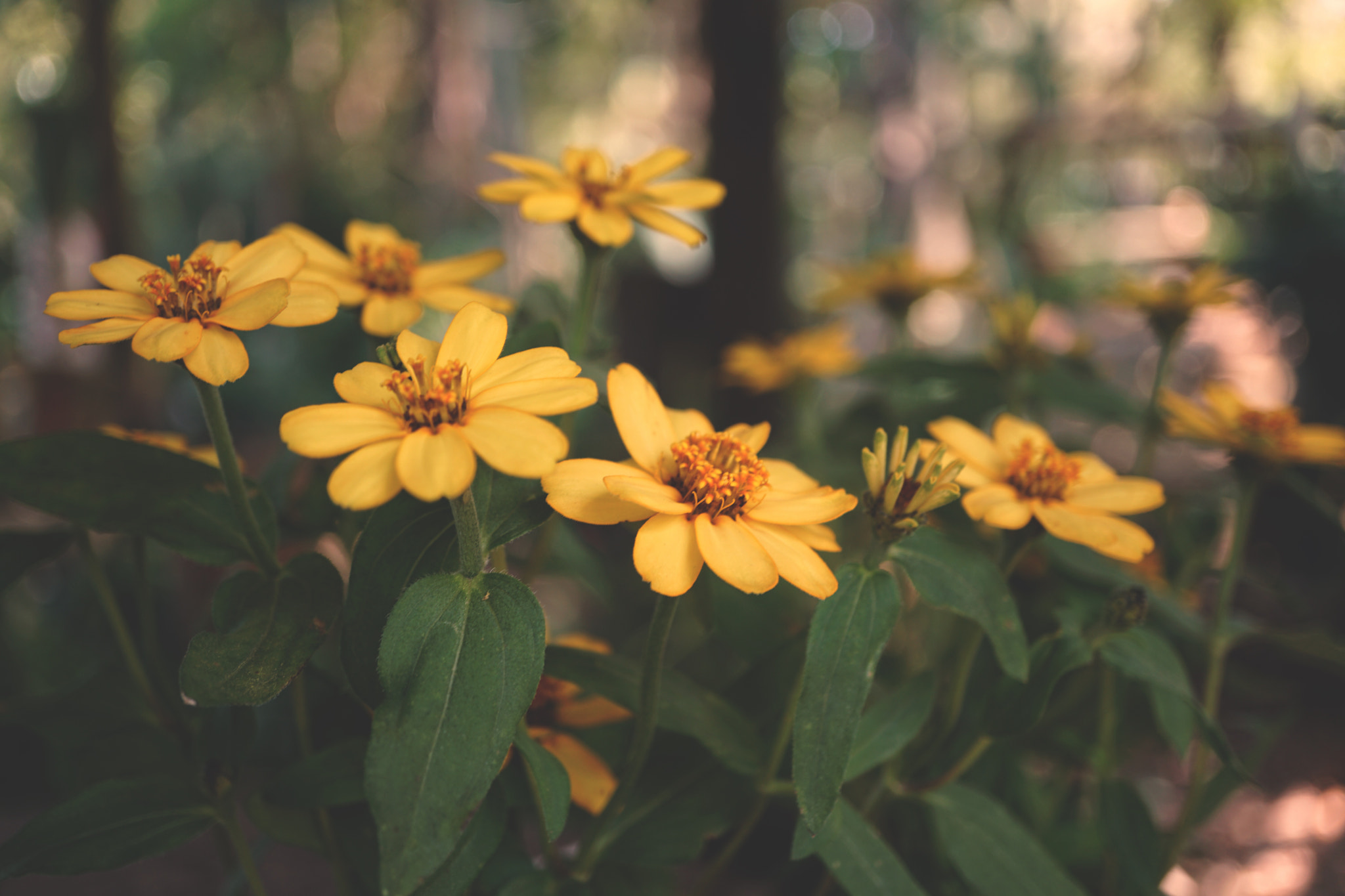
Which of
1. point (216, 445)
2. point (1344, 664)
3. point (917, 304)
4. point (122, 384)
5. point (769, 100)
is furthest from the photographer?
point (769, 100)

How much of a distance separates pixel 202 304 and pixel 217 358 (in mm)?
64

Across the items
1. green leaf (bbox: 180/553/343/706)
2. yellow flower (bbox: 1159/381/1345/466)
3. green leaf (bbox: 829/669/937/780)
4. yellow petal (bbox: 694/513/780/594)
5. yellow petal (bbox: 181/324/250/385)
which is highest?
yellow petal (bbox: 181/324/250/385)

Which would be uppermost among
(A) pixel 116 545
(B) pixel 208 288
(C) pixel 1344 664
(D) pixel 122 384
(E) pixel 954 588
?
(B) pixel 208 288

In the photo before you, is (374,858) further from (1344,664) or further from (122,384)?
(122,384)

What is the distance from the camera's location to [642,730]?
0.49m

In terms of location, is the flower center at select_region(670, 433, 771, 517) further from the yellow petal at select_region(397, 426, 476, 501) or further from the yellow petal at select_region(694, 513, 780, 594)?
the yellow petal at select_region(397, 426, 476, 501)

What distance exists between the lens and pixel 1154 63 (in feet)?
22.1

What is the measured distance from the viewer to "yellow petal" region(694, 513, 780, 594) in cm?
41

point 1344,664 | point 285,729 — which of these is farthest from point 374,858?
point 1344,664

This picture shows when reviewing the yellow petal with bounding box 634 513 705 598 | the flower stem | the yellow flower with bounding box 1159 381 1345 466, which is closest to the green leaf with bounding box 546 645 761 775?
the flower stem

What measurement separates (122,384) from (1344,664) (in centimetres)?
162

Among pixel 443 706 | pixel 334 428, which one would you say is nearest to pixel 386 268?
pixel 334 428

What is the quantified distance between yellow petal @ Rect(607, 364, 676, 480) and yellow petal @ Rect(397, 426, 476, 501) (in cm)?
11

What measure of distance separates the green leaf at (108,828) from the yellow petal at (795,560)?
39 centimetres
